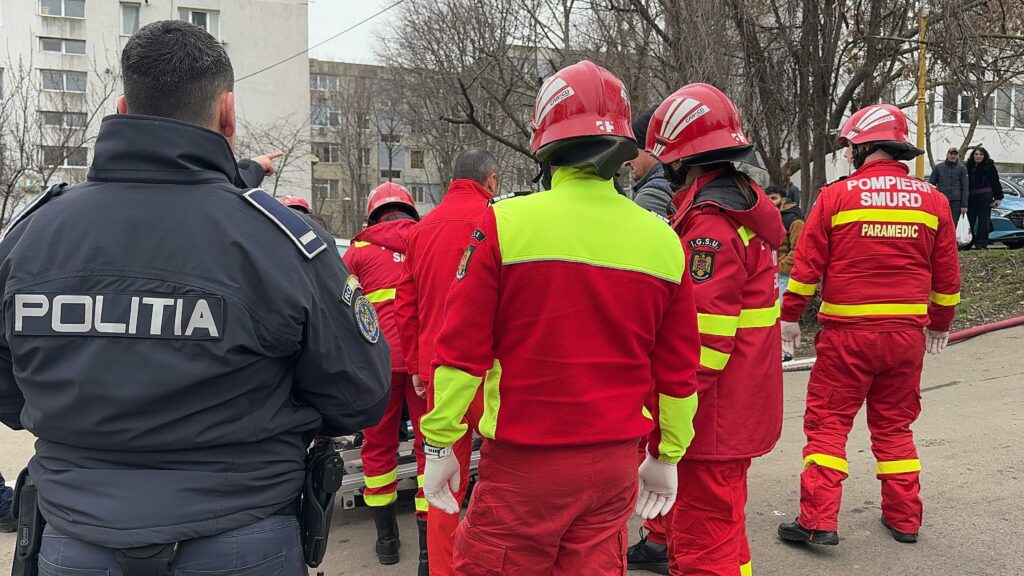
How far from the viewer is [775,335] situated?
332 cm

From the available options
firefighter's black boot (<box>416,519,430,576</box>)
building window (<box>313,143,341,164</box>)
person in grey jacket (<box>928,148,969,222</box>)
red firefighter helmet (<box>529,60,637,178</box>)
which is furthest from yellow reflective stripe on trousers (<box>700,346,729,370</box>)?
building window (<box>313,143,341,164</box>)

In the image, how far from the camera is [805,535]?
4.11 meters

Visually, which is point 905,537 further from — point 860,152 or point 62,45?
point 62,45

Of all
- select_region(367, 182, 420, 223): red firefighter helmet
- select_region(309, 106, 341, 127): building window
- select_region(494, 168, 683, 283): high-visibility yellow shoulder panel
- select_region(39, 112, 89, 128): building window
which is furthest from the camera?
select_region(309, 106, 341, 127): building window

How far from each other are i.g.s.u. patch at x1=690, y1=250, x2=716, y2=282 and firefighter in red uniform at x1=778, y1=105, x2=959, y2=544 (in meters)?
1.46

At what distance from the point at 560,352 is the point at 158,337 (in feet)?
3.62

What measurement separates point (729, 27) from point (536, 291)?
9235mm

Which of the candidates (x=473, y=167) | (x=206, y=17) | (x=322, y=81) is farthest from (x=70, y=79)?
(x=473, y=167)

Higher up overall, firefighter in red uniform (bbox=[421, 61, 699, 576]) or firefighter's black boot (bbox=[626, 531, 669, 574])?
firefighter in red uniform (bbox=[421, 61, 699, 576])

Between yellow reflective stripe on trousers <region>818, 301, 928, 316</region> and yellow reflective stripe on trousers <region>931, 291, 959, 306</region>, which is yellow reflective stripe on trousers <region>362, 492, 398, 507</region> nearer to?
yellow reflective stripe on trousers <region>818, 301, 928, 316</region>

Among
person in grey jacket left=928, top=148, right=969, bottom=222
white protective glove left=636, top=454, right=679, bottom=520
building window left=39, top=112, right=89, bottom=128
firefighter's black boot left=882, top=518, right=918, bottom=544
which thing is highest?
building window left=39, top=112, right=89, bottom=128

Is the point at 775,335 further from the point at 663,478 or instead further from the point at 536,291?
the point at 536,291

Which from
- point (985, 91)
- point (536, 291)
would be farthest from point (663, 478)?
point (985, 91)

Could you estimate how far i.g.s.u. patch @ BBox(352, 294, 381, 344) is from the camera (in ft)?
6.54
